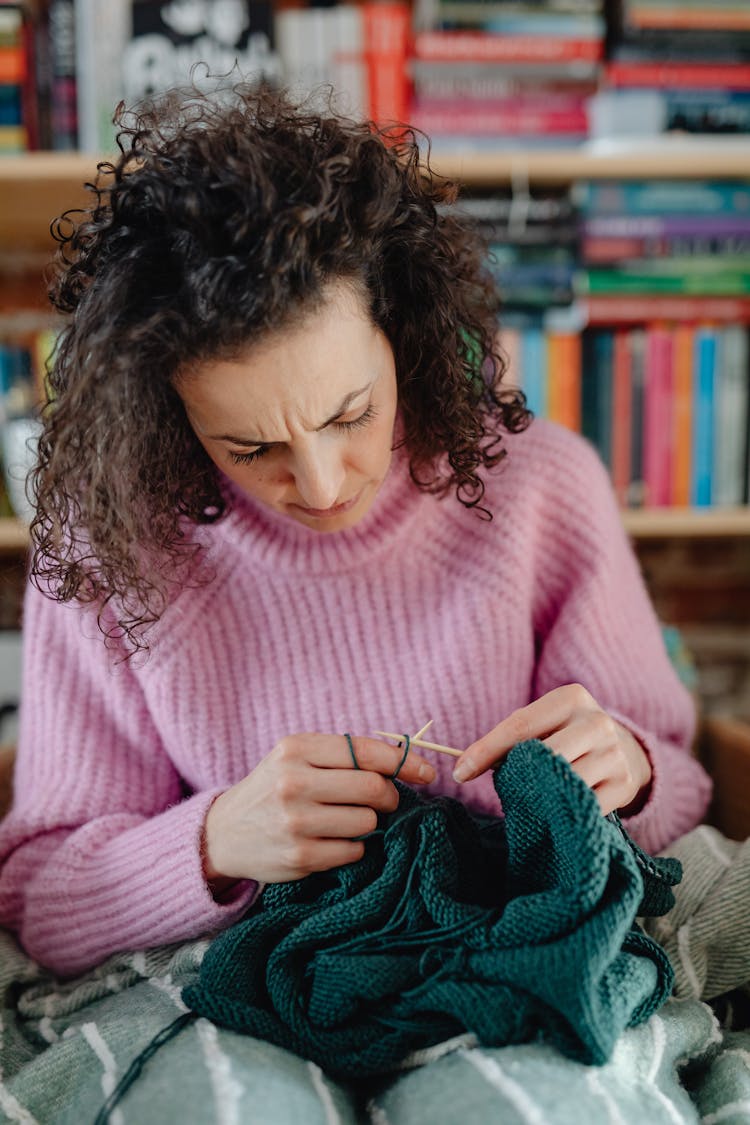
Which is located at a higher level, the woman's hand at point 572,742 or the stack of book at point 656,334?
the stack of book at point 656,334

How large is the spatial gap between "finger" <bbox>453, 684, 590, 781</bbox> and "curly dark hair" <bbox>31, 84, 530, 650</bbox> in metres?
0.28

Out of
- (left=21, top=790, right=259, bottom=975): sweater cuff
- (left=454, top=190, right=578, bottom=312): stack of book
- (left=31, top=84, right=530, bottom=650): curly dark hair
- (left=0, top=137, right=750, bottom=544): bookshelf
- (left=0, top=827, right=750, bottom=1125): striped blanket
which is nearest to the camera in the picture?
(left=0, top=827, right=750, bottom=1125): striped blanket

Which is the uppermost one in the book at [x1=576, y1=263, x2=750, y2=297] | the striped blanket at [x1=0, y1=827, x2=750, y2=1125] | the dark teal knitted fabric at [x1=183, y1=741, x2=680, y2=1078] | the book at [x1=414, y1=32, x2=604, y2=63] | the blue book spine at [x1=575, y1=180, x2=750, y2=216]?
the book at [x1=414, y1=32, x2=604, y2=63]

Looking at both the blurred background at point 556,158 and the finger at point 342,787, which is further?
the blurred background at point 556,158

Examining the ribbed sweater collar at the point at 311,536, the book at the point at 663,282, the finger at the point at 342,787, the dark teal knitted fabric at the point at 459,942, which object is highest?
the book at the point at 663,282

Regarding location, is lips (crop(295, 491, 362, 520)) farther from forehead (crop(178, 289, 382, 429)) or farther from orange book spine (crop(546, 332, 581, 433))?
orange book spine (crop(546, 332, 581, 433))

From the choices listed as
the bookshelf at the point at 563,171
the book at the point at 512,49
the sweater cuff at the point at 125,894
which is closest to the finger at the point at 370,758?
the sweater cuff at the point at 125,894

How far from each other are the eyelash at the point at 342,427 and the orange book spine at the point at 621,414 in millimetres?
729

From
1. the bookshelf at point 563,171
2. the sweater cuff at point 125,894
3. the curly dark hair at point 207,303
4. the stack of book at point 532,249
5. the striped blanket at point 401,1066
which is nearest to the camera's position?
the striped blanket at point 401,1066

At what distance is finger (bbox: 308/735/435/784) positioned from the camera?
810mm

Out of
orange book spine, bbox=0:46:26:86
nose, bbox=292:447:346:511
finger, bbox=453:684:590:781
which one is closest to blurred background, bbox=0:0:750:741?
orange book spine, bbox=0:46:26:86

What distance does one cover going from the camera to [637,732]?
94cm

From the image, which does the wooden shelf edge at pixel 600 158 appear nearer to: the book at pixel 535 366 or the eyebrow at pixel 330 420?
the book at pixel 535 366

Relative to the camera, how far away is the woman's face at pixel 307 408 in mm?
785
